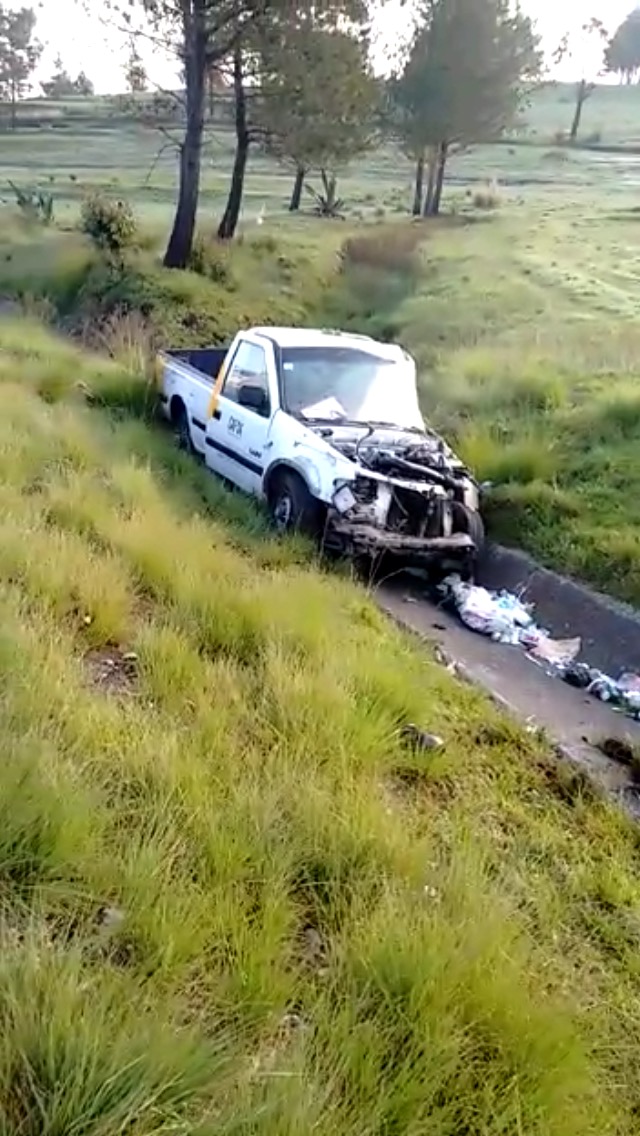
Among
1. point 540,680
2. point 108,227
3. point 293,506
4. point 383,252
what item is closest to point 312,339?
point 293,506

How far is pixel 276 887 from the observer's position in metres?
3.05

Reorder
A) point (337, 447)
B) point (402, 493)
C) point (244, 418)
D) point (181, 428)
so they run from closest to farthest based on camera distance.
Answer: point (402, 493), point (337, 447), point (244, 418), point (181, 428)

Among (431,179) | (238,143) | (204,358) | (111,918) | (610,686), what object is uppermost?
(238,143)

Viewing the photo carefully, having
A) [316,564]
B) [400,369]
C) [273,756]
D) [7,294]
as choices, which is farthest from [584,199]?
[273,756]

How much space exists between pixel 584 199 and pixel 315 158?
70.0 feet

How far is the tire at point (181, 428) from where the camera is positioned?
36.4 ft

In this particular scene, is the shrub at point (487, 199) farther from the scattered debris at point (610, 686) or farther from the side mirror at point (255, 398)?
the scattered debris at point (610, 686)

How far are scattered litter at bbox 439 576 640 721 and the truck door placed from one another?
7.37 ft

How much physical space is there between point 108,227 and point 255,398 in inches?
574

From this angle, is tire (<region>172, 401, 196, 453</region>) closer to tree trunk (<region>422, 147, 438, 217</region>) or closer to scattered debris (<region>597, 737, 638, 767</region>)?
scattered debris (<region>597, 737, 638, 767</region>)

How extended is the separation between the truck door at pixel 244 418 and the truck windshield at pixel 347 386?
9.5 inches

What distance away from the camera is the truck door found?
934cm

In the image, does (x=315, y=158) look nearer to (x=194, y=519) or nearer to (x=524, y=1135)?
(x=194, y=519)

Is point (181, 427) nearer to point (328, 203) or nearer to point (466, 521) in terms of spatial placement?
point (466, 521)
